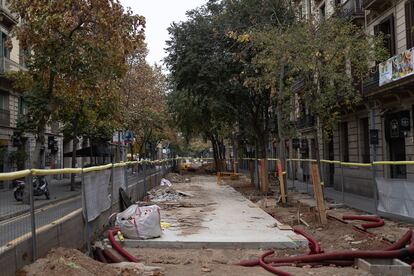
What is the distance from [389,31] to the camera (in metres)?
23.3

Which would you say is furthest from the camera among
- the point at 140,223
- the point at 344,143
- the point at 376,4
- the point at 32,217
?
the point at 344,143

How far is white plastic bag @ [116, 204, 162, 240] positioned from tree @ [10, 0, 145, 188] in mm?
8937

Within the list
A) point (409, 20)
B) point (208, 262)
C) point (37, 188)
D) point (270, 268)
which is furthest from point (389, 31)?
point (37, 188)

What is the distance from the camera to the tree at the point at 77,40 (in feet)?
57.2

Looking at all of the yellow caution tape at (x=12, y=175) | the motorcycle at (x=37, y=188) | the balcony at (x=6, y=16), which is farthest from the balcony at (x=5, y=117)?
the yellow caution tape at (x=12, y=175)

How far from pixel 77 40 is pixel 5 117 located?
16944 millimetres

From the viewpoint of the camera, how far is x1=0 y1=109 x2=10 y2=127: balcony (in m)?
32.4

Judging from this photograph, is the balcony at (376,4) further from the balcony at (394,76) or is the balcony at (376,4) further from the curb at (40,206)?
the curb at (40,206)

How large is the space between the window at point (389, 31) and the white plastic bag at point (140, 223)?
1544 centimetres

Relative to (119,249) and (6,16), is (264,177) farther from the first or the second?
(6,16)

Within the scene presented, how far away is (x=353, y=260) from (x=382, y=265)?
0.56m

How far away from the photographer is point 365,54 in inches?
655

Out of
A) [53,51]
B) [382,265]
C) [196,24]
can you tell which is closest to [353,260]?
[382,265]

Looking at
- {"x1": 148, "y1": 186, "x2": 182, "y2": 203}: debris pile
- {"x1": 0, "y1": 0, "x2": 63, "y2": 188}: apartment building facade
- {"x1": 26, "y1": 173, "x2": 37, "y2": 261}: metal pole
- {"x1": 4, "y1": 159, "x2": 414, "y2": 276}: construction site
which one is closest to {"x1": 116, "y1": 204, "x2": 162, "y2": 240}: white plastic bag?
{"x1": 4, "y1": 159, "x2": 414, "y2": 276}: construction site
